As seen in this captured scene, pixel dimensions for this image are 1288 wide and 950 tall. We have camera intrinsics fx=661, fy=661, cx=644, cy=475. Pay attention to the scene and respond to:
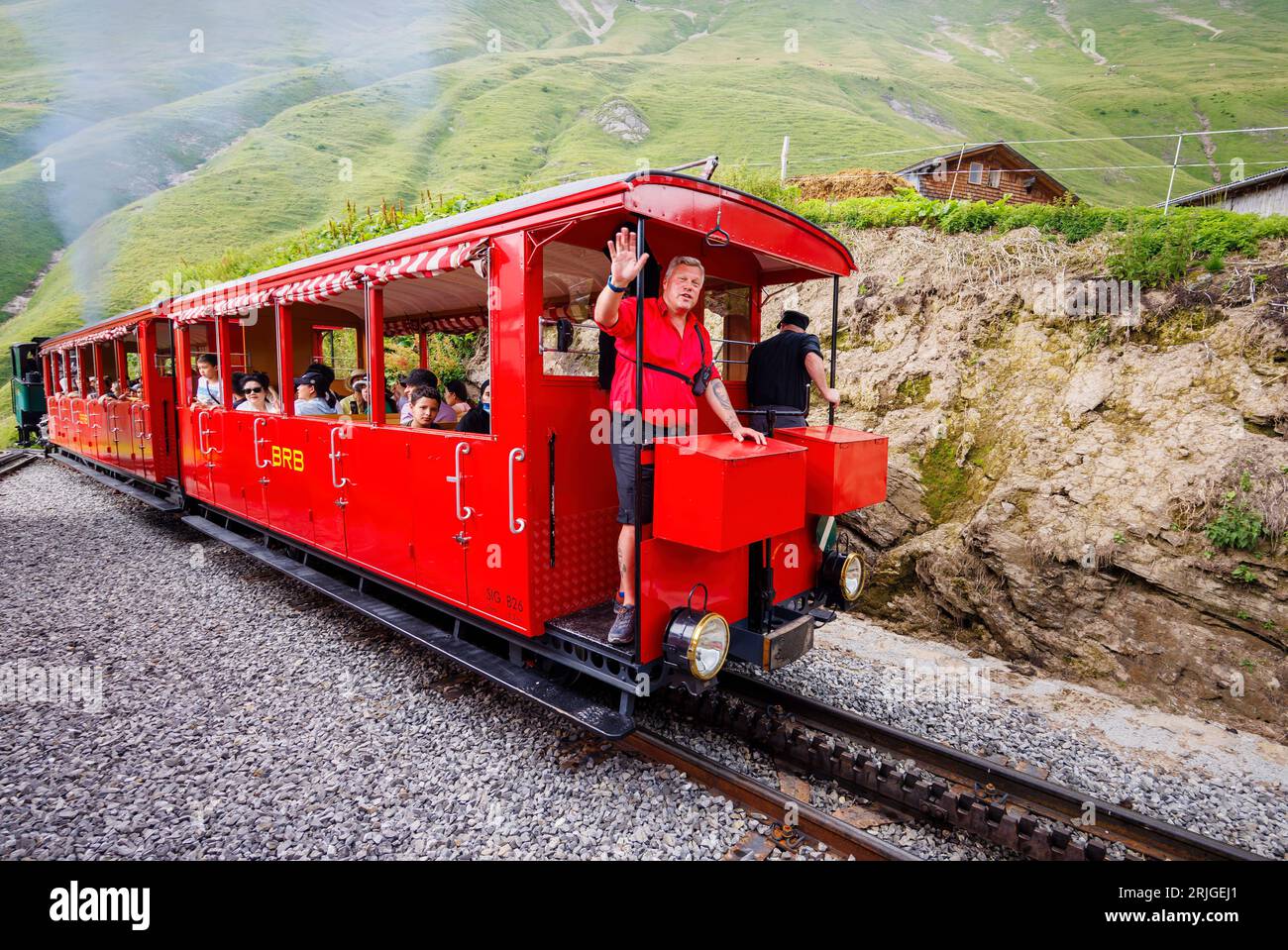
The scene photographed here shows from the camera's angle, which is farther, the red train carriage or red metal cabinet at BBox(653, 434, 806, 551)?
the red train carriage

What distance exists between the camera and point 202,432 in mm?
7926

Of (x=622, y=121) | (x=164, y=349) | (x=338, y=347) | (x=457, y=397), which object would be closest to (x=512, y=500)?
(x=457, y=397)

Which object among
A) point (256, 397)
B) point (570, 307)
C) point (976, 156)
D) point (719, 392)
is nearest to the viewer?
point (719, 392)

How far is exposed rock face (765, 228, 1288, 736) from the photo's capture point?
4949mm

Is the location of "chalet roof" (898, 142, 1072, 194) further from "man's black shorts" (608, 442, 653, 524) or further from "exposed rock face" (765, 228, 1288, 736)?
"man's black shorts" (608, 442, 653, 524)

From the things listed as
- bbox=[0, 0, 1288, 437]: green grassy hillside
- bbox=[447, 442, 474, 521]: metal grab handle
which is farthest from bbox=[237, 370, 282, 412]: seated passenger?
bbox=[0, 0, 1288, 437]: green grassy hillside

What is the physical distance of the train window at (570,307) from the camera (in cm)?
376

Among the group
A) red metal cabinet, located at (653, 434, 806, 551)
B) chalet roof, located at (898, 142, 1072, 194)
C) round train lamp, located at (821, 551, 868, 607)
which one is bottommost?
round train lamp, located at (821, 551, 868, 607)

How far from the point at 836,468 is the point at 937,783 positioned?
5.73 ft

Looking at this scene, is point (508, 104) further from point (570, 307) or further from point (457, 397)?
point (570, 307)

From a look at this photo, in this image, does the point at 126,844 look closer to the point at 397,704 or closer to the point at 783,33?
the point at 397,704

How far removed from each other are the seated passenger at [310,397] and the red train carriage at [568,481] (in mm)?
169

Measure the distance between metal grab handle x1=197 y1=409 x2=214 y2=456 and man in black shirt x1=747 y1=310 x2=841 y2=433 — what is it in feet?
21.7

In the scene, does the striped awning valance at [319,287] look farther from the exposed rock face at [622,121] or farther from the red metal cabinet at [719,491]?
the exposed rock face at [622,121]
